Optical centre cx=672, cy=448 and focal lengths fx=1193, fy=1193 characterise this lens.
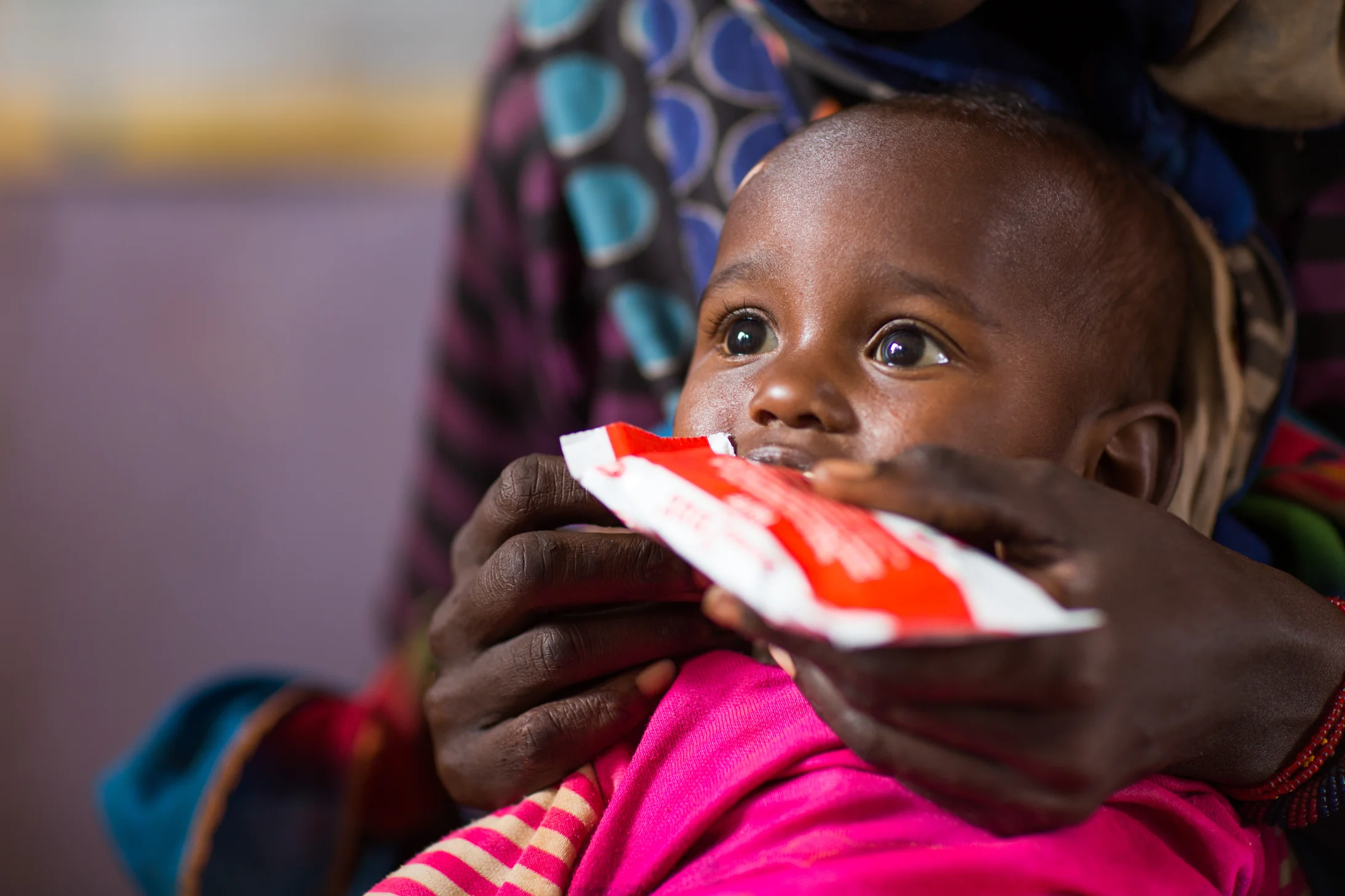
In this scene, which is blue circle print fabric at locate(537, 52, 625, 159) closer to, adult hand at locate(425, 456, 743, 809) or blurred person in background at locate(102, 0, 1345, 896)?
blurred person in background at locate(102, 0, 1345, 896)

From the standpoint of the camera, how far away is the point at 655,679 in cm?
70

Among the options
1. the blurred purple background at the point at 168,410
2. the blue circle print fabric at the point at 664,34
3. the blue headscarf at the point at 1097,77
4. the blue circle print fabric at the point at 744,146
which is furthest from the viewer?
the blurred purple background at the point at 168,410

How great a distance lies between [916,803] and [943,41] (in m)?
0.51

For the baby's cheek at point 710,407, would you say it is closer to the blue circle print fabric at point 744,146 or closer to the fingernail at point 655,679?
the fingernail at point 655,679

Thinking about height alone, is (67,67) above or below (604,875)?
above

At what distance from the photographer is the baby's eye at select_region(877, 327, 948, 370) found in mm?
693

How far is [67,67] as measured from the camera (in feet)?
6.03

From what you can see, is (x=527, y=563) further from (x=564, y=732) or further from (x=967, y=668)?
(x=967, y=668)

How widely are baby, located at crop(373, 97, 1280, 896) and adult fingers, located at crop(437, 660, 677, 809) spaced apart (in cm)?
1

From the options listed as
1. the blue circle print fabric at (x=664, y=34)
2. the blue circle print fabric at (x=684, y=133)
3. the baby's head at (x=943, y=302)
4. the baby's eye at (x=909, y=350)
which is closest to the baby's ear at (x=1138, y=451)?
the baby's head at (x=943, y=302)

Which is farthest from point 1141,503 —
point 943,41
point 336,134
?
point 336,134

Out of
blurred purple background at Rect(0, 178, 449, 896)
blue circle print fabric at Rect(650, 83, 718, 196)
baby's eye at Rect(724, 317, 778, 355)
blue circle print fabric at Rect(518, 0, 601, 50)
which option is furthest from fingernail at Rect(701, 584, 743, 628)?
blurred purple background at Rect(0, 178, 449, 896)

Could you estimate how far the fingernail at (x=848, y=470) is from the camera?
0.50 m

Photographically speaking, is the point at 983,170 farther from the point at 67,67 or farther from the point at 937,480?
the point at 67,67
